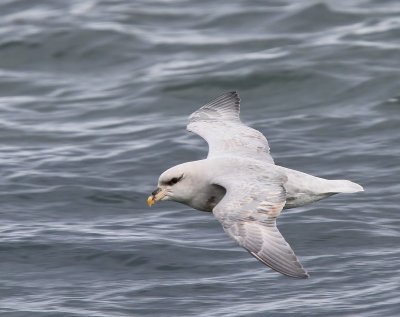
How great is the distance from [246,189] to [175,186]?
702 mm

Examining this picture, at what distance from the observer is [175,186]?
907 cm

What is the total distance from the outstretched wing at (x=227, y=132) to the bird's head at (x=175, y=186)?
2.71ft

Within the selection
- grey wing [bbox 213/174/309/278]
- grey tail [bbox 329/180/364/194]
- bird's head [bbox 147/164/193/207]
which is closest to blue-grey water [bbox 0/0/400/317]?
grey tail [bbox 329/180/364/194]

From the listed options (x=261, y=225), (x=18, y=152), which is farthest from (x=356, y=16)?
(x=261, y=225)

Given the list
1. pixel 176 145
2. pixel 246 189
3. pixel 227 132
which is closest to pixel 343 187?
pixel 246 189

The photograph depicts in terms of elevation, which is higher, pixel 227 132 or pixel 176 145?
pixel 227 132

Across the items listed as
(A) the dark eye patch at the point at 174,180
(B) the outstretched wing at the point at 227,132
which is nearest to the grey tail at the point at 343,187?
(B) the outstretched wing at the point at 227,132

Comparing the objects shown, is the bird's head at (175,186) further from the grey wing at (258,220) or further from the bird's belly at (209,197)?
the grey wing at (258,220)

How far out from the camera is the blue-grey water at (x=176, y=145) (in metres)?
10.3

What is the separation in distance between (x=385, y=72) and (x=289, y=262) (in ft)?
28.0

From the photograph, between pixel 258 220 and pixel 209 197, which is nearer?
pixel 258 220

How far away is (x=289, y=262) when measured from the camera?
25.5 ft

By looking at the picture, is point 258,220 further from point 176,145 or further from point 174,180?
point 176,145

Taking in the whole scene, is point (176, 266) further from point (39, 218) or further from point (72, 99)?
point (72, 99)
